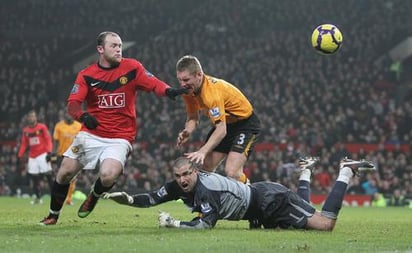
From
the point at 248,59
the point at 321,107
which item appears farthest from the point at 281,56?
the point at 321,107

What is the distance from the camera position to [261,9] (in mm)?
42719

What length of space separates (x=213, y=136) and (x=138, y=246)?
2.62 m

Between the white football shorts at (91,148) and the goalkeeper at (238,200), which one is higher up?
the white football shorts at (91,148)

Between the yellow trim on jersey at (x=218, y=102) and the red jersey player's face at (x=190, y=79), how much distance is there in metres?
0.16

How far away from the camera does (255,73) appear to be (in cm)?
3681

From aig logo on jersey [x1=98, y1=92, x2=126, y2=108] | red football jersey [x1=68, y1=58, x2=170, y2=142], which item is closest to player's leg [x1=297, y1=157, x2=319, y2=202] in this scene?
red football jersey [x1=68, y1=58, x2=170, y2=142]

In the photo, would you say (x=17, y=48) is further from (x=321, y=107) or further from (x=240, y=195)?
(x=240, y=195)

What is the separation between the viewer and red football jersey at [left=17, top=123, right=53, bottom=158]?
21.8 metres

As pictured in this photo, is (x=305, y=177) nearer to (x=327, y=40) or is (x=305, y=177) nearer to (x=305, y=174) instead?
(x=305, y=174)

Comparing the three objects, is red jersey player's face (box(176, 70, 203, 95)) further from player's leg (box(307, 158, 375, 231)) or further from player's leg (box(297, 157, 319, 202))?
player's leg (box(307, 158, 375, 231))

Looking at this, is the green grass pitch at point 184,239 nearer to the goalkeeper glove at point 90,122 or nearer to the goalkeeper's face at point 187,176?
the goalkeeper's face at point 187,176

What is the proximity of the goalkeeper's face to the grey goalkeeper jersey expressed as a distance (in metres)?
0.08

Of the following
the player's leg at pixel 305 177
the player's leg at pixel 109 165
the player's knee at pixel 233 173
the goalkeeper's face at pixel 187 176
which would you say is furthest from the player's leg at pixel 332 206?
the player's leg at pixel 109 165

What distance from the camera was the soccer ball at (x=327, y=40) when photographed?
1378 centimetres
